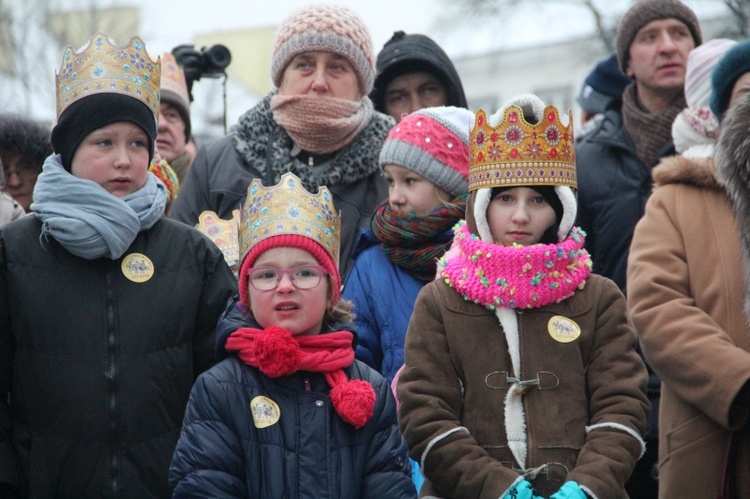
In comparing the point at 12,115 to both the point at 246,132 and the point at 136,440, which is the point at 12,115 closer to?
the point at 246,132

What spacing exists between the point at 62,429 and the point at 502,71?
3481 cm

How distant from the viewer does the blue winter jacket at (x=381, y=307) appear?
16.3 feet

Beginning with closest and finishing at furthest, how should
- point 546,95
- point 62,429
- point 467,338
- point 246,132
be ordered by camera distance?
point 467,338, point 62,429, point 246,132, point 546,95

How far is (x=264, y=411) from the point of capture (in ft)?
13.8

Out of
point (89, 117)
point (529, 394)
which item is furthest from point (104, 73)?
point (529, 394)

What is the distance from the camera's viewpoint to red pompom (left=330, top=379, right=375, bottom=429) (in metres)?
4.16

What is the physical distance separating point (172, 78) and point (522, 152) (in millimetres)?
3684

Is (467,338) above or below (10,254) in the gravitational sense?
below

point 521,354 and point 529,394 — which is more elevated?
point 521,354

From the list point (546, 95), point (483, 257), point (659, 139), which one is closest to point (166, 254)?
point (483, 257)

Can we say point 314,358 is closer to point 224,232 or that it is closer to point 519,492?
point 519,492

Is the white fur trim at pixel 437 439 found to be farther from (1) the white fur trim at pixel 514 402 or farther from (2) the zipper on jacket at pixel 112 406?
(2) the zipper on jacket at pixel 112 406

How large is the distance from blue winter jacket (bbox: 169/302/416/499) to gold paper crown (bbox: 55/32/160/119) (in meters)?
1.25

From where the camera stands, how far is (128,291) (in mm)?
4637
